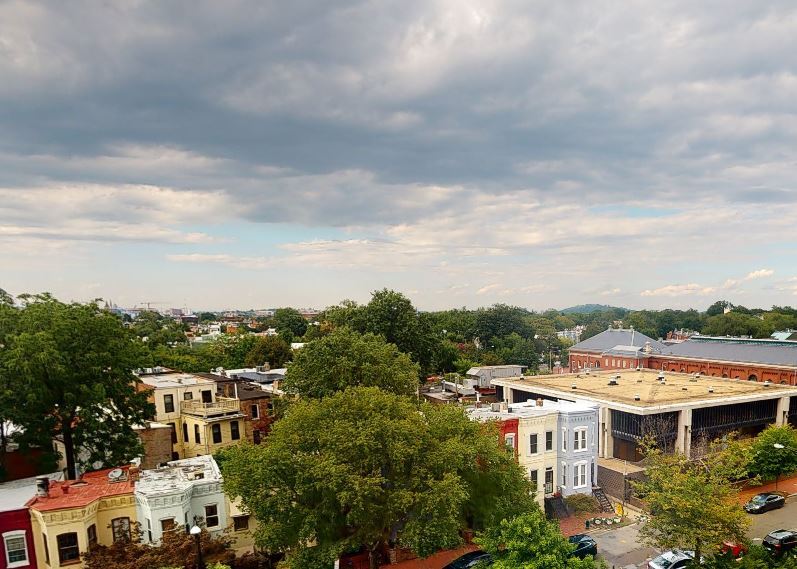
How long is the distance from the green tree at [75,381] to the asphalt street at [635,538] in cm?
2939

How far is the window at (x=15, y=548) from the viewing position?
2317cm

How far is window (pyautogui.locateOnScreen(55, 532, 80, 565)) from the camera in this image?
22.8 metres

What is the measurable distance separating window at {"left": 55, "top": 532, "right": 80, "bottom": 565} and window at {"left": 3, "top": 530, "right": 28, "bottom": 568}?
6.42ft

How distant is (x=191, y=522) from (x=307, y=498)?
7.27 metres

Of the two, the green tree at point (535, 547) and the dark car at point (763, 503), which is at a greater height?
the green tree at point (535, 547)

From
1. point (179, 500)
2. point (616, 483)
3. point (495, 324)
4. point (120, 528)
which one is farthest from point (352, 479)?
point (495, 324)

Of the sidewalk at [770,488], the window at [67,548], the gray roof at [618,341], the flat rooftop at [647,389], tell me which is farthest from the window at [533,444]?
the gray roof at [618,341]

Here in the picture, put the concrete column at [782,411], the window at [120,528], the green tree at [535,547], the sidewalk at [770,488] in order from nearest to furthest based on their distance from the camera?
1. the green tree at [535,547]
2. the window at [120,528]
3. the sidewalk at [770,488]
4. the concrete column at [782,411]

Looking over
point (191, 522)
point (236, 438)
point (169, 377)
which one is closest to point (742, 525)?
point (191, 522)

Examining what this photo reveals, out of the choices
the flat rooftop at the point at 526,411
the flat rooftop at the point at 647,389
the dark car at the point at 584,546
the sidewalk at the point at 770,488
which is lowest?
the sidewalk at the point at 770,488

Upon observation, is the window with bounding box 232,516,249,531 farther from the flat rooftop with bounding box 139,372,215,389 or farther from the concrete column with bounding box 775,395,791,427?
the concrete column with bounding box 775,395,791,427

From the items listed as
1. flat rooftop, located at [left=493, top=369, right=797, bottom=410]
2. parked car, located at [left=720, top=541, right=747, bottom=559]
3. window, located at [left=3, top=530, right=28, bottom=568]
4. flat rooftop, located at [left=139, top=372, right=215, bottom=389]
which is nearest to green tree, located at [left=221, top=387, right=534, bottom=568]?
window, located at [left=3, top=530, right=28, bottom=568]

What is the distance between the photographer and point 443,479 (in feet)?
74.7

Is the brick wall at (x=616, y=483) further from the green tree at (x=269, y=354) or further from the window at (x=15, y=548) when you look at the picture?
the green tree at (x=269, y=354)
